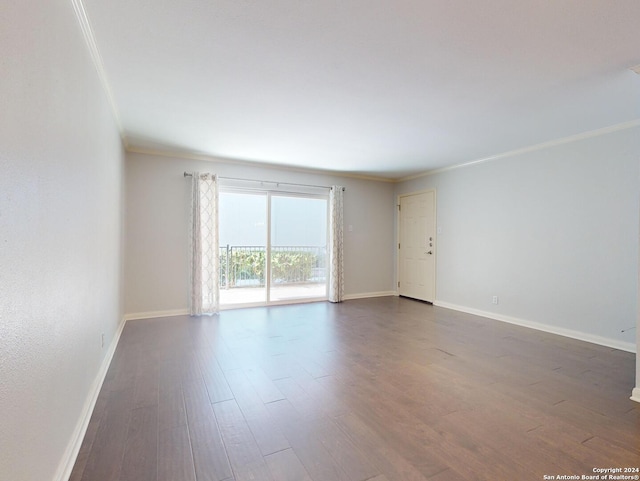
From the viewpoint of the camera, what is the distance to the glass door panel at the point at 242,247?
5.22 meters

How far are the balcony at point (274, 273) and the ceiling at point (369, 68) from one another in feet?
6.98

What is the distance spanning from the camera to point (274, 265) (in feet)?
18.3

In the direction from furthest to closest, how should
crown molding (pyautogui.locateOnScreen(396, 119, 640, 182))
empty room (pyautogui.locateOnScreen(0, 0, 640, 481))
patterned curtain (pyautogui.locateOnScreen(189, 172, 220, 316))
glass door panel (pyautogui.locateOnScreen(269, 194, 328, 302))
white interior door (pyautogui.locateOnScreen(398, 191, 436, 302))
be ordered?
white interior door (pyautogui.locateOnScreen(398, 191, 436, 302)) < glass door panel (pyautogui.locateOnScreen(269, 194, 328, 302)) < patterned curtain (pyautogui.locateOnScreen(189, 172, 220, 316)) < crown molding (pyautogui.locateOnScreen(396, 119, 640, 182)) < empty room (pyautogui.locateOnScreen(0, 0, 640, 481))

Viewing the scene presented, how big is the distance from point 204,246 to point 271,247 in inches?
45.2

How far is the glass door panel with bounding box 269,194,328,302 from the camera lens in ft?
18.4

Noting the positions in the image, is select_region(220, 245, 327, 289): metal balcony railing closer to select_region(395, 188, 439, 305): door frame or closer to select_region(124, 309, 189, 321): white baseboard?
select_region(124, 309, 189, 321): white baseboard

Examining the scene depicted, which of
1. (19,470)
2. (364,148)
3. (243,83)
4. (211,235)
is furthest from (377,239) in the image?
(19,470)

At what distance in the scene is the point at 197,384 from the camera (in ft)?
8.33

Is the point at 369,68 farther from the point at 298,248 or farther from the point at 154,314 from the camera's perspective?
the point at 154,314

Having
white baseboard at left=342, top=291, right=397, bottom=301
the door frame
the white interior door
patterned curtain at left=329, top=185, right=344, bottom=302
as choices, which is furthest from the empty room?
white baseboard at left=342, top=291, right=397, bottom=301

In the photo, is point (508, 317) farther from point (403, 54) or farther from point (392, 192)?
point (403, 54)

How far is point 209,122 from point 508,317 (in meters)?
4.67

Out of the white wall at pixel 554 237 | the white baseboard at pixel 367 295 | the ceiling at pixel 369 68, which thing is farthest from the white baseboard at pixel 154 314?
the white wall at pixel 554 237

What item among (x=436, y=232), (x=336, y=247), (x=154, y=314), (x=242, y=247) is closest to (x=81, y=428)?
(x=154, y=314)
